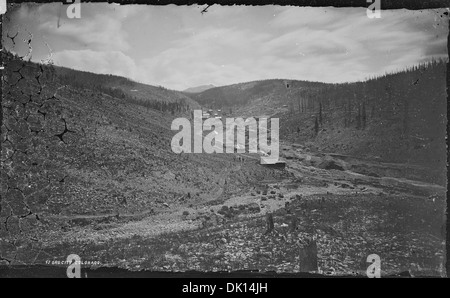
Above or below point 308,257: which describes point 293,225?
above

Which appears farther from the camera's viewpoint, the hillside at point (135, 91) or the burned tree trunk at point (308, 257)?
the hillside at point (135, 91)

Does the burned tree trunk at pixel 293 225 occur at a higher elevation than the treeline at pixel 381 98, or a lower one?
lower

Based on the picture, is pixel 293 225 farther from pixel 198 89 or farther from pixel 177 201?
pixel 198 89

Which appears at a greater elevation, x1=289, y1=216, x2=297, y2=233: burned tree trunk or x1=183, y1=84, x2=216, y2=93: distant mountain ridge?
x1=183, y1=84, x2=216, y2=93: distant mountain ridge

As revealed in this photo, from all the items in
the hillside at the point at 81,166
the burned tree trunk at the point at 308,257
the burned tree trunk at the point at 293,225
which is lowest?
the burned tree trunk at the point at 308,257

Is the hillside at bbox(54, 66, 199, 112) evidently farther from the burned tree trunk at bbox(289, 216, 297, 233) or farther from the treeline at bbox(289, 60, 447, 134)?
the burned tree trunk at bbox(289, 216, 297, 233)

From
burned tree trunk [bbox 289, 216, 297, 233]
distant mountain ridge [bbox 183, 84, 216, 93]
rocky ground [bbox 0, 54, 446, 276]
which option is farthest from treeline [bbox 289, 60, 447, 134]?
burned tree trunk [bbox 289, 216, 297, 233]

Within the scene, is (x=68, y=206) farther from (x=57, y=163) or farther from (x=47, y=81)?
(x=47, y=81)

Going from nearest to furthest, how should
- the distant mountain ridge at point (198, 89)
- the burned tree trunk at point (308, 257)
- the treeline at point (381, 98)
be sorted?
the burned tree trunk at point (308, 257)
the treeline at point (381, 98)
the distant mountain ridge at point (198, 89)

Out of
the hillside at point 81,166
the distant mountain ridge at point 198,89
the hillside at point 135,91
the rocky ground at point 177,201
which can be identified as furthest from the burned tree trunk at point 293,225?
the distant mountain ridge at point 198,89

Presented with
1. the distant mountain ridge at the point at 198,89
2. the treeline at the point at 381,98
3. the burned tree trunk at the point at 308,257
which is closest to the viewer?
the burned tree trunk at the point at 308,257

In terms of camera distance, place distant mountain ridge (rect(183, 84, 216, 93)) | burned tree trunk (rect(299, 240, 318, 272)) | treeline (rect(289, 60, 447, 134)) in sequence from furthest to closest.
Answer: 1. distant mountain ridge (rect(183, 84, 216, 93))
2. treeline (rect(289, 60, 447, 134))
3. burned tree trunk (rect(299, 240, 318, 272))

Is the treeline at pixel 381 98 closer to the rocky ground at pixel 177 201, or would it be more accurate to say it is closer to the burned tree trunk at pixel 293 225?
the rocky ground at pixel 177 201

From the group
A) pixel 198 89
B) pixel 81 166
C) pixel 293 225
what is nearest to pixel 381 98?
pixel 293 225
